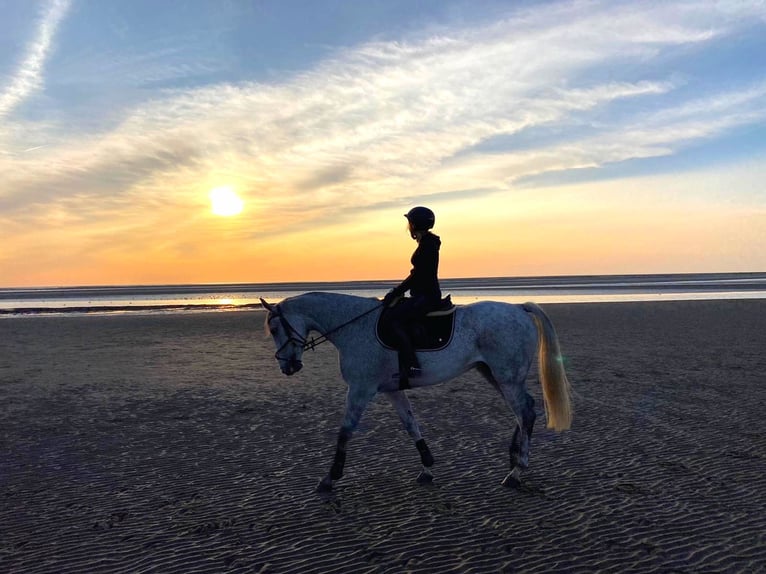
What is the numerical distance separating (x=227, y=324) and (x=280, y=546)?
77.0 ft

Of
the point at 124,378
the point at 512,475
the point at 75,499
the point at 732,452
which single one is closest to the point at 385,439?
the point at 512,475

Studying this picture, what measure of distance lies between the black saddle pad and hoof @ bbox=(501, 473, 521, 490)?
70.6 inches

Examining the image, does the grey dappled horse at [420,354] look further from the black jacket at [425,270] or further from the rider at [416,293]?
the black jacket at [425,270]

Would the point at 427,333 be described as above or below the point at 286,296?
below

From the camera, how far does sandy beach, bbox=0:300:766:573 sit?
494 centimetres

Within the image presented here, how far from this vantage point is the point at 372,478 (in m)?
6.87

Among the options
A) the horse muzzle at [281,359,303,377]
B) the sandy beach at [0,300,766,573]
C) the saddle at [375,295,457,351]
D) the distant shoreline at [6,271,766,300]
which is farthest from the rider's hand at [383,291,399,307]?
the distant shoreline at [6,271,766,300]

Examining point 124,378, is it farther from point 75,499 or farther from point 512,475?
point 512,475

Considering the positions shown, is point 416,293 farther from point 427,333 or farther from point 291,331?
point 291,331

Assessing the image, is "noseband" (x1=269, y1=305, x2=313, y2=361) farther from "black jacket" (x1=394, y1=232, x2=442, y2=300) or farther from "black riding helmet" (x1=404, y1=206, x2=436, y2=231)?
"black riding helmet" (x1=404, y1=206, x2=436, y2=231)

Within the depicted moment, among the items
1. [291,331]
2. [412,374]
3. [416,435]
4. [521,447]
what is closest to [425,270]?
[412,374]

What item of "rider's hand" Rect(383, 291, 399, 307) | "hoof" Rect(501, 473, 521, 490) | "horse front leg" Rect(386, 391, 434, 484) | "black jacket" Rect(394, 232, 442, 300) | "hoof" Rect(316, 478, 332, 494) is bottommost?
"hoof" Rect(501, 473, 521, 490)

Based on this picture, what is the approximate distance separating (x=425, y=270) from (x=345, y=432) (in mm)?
2251

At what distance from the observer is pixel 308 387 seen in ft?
42.0
